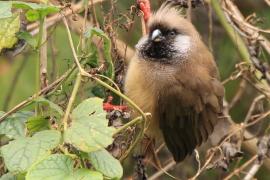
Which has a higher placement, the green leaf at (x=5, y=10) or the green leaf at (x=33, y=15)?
the green leaf at (x=5, y=10)

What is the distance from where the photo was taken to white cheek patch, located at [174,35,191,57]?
346 cm

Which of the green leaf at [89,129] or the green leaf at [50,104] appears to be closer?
the green leaf at [89,129]

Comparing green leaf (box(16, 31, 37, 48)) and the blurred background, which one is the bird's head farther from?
green leaf (box(16, 31, 37, 48))

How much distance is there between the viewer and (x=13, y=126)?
2.24 meters

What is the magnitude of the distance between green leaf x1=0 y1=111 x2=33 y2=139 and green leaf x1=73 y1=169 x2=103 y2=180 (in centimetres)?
34

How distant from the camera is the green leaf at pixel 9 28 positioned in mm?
2406

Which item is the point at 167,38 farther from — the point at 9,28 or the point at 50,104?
the point at 50,104

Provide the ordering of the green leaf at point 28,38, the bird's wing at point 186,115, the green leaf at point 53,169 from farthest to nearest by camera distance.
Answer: the bird's wing at point 186,115 < the green leaf at point 28,38 < the green leaf at point 53,169

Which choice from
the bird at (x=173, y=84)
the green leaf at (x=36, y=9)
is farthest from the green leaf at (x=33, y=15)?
the bird at (x=173, y=84)

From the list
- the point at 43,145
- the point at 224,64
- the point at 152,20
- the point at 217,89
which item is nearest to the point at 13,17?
the point at 43,145

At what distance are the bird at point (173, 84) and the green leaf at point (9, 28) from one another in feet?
3.20

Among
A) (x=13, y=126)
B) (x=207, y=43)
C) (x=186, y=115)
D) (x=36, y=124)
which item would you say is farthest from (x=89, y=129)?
(x=207, y=43)

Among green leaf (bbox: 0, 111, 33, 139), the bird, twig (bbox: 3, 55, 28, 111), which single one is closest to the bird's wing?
the bird

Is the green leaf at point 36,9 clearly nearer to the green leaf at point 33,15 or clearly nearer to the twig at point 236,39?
the green leaf at point 33,15
